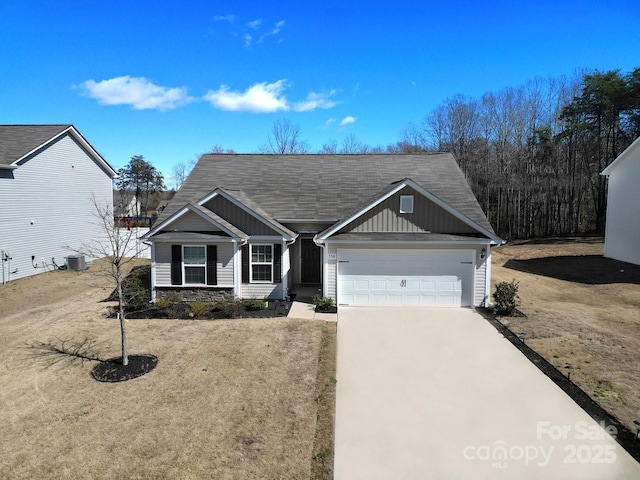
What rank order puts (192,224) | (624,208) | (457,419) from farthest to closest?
1. (624,208)
2. (192,224)
3. (457,419)

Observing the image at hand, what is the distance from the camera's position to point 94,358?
935 centimetres

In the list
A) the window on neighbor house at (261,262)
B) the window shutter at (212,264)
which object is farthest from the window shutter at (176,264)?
the window on neighbor house at (261,262)

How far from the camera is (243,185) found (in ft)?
59.0

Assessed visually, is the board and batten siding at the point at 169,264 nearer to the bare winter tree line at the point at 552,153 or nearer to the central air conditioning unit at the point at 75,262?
the central air conditioning unit at the point at 75,262

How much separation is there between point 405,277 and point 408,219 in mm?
2052

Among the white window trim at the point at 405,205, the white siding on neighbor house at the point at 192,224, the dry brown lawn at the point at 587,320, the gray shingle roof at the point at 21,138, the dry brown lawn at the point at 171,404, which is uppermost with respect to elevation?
the gray shingle roof at the point at 21,138

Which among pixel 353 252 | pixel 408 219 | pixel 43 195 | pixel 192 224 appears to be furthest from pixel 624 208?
pixel 43 195

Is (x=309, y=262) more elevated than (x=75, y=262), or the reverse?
(x=309, y=262)

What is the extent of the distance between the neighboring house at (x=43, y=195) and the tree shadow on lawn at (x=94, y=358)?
36.3ft

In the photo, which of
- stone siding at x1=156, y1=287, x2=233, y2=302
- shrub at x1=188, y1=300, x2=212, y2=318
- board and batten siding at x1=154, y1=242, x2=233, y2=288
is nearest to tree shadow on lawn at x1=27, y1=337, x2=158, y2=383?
shrub at x1=188, y1=300, x2=212, y2=318

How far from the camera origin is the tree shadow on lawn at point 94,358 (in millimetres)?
8430

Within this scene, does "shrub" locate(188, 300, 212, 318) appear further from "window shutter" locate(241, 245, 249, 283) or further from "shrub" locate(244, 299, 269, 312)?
"window shutter" locate(241, 245, 249, 283)

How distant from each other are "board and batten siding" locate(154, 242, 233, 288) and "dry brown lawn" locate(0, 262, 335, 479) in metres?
2.24

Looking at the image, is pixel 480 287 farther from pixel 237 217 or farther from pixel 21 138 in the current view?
pixel 21 138
